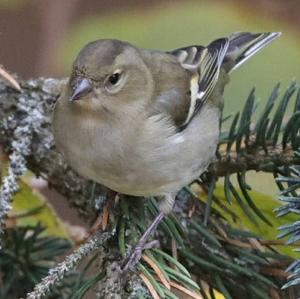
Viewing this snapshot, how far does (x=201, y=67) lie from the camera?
1446 millimetres

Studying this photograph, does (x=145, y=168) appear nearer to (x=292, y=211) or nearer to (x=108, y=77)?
(x=108, y=77)

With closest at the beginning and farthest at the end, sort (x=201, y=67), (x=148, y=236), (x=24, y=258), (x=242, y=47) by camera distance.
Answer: (x=148, y=236) → (x=24, y=258) → (x=201, y=67) → (x=242, y=47)

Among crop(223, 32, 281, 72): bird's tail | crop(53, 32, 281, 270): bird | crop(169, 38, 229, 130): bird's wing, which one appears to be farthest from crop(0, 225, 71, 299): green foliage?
crop(223, 32, 281, 72): bird's tail

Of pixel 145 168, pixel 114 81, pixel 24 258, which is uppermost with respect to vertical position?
pixel 114 81

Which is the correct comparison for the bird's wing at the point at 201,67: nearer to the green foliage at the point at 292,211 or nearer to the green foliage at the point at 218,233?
the green foliage at the point at 218,233

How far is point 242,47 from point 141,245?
2.07 ft

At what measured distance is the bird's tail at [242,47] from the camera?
1.54 metres

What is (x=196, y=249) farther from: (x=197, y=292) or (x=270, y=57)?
(x=270, y=57)

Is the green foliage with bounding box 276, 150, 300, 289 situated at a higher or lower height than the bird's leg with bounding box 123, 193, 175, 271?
higher

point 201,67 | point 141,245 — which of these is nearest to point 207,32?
point 201,67

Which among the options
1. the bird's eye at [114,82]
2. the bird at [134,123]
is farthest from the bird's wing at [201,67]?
the bird's eye at [114,82]

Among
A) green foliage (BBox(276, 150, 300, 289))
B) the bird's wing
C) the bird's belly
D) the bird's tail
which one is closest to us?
green foliage (BBox(276, 150, 300, 289))

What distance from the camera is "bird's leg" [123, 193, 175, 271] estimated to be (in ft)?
3.23

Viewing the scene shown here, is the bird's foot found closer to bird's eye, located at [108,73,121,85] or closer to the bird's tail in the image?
bird's eye, located at [108,73,121,85]
